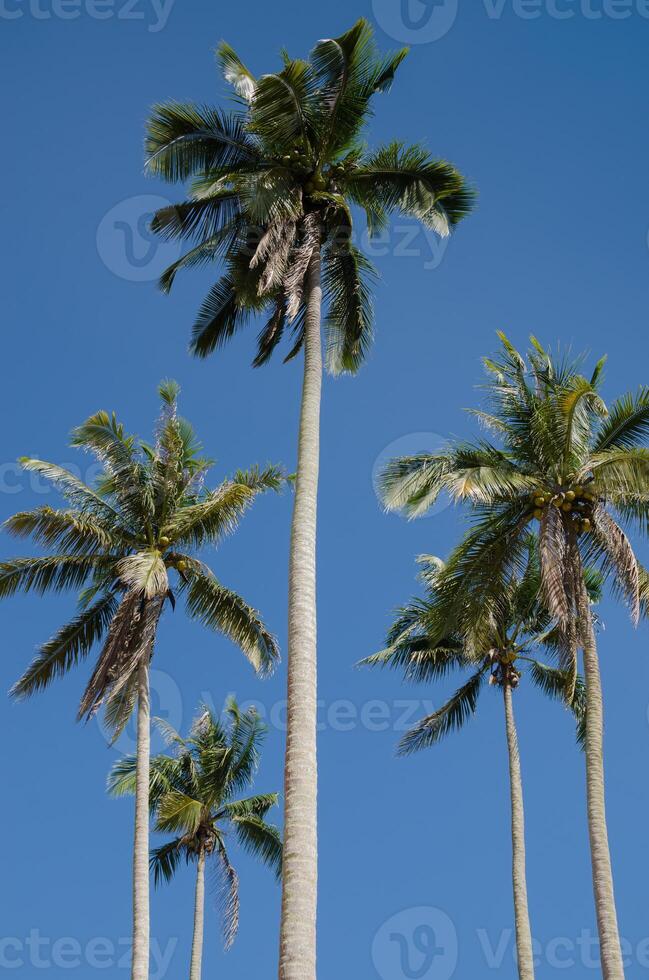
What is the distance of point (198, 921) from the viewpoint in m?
33.0

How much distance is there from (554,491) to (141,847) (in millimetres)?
10579

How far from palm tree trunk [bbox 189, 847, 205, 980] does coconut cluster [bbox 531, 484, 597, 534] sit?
16.4 metres

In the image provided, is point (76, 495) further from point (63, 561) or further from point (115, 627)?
point (115, 627)

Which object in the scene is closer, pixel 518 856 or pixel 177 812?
pixel 518 856

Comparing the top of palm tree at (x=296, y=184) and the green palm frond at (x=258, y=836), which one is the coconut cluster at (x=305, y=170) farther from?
the green palm frond at (x=258, y=836)

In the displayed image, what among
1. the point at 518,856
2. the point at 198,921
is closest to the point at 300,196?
the point at 518,856

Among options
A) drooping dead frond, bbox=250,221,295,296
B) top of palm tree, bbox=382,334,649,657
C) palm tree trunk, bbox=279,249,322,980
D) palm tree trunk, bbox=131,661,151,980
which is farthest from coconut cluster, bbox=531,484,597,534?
palm tree trunk, bbox=131,661,151,980

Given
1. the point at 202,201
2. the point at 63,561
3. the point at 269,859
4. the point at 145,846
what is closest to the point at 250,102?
the point at 202,201

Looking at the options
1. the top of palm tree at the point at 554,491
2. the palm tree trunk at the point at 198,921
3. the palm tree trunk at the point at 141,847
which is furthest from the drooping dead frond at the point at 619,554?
the palm tree trunk at the point at 198,921

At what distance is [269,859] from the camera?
34.1 metres

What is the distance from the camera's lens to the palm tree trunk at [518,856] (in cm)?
2612

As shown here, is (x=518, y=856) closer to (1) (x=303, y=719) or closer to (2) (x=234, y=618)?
(2) (x=234, y=618)

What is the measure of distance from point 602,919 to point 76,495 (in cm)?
1349

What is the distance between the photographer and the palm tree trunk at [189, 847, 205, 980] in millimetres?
32094
